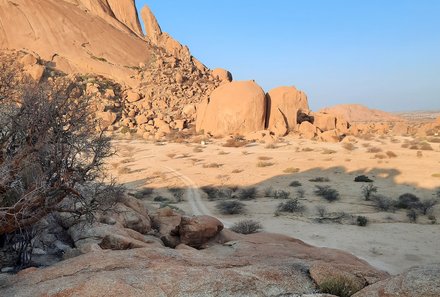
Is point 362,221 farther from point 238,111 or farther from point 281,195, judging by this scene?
point 238,111

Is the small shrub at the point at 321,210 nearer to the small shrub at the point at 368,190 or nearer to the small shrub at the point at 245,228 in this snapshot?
the small shrub at the point at 368,190

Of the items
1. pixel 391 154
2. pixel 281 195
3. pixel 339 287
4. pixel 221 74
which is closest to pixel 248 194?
pixel 281 195

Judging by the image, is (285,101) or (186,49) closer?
(285,101)

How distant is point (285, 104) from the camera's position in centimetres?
3064

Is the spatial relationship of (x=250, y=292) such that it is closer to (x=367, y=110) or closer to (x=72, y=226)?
(x=72, y=226)

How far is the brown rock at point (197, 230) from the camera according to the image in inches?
325

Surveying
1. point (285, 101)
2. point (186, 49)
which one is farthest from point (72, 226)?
point (186, 49)

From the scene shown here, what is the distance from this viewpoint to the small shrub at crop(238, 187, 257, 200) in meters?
15.1

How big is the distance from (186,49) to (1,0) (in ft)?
77.3

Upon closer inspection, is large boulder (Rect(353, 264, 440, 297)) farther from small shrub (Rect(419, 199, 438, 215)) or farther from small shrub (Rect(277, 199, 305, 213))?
small shrub (Rect(419, 199, 438, 215))

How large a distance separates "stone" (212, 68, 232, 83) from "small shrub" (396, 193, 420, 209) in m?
38.1

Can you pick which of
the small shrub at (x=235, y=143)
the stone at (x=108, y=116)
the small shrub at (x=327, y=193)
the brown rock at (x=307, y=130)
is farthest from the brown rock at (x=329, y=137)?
the stone at (x=108, y=116)

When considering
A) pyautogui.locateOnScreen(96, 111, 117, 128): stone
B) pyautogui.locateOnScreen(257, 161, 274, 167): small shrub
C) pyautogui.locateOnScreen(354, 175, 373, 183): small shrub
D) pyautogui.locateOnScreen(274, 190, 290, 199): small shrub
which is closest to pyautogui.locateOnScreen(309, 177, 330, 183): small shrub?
pyautogui.locateOnScreen(354, 175, 373, 183): small shrub

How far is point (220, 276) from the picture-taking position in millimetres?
4148
